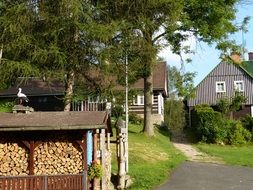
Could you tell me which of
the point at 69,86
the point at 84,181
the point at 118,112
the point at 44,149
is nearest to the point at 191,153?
the point at 69,86

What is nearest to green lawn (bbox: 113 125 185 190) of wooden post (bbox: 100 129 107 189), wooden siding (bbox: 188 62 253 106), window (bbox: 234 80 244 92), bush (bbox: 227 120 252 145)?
wooden post (bbox: 100 129 107 189)

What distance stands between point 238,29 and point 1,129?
21.0 metres

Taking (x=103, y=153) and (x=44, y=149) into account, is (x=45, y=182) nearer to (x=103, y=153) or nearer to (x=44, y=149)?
(x=44, y=149)

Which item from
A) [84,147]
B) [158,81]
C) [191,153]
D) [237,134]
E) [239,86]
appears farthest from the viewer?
[239,86]

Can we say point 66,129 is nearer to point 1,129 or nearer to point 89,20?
point 1,129

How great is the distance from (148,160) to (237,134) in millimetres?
12911

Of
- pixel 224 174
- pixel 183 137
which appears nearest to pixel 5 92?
pixel 183 137

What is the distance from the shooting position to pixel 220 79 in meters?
50.7

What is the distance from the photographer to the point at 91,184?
15828 mm

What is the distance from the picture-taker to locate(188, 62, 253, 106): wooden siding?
49.6 metres

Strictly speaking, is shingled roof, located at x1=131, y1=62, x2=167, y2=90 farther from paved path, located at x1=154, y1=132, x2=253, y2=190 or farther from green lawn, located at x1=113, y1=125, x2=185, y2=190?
paved path, located at x1=154, y1=132, x2=253, y2=190

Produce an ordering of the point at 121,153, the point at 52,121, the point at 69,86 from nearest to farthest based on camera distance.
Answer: the point at 52,121
the point at 121,153
the point at 69,86

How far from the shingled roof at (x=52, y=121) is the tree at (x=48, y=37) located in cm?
680

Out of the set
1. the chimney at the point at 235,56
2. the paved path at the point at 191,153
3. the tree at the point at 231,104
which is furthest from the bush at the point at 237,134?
the tree at the point at 231,104
